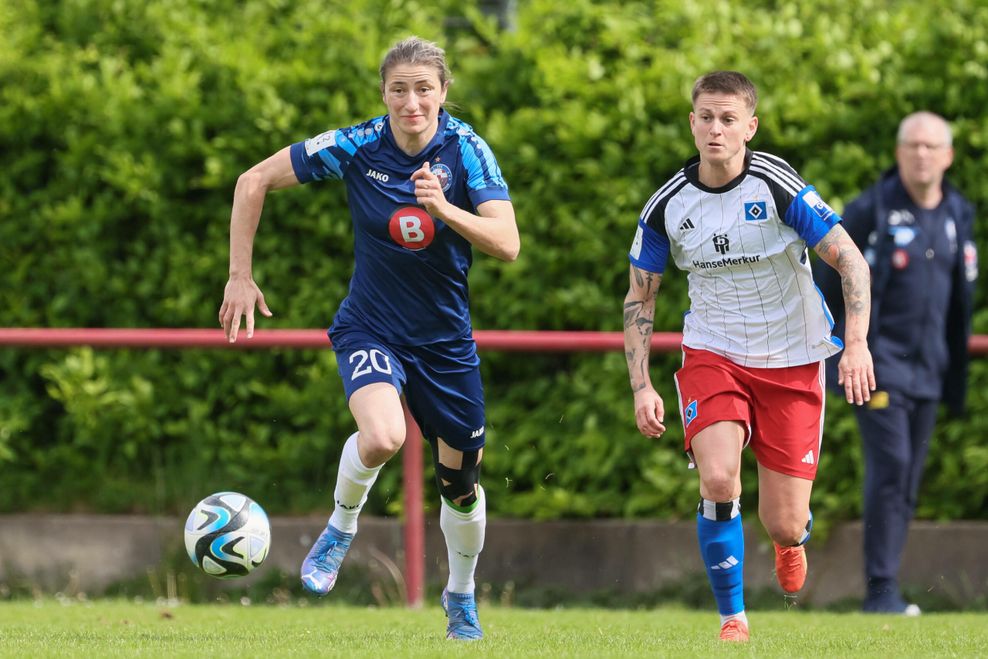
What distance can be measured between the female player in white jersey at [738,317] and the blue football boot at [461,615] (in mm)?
1045

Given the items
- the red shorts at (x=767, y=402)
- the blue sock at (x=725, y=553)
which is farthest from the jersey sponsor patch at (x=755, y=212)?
the blue sock at (x=725, y=553)

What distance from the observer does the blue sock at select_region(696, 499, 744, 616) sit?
686 cm

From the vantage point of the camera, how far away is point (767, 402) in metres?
6.95

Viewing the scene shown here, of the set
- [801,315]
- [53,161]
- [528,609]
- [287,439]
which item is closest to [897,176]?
[801,315]

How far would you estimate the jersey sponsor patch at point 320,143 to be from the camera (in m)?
6.95

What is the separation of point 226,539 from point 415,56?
2155 millimetres

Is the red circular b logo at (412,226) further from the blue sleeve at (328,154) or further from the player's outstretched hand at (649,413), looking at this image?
the player's outstretched hand at (649,413)

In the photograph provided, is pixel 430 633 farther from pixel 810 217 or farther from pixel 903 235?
pixel 903 235

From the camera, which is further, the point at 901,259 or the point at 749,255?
the point at 901,259

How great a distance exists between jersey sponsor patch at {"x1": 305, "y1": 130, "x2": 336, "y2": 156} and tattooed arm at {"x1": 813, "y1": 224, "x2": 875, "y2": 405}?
2.10 m

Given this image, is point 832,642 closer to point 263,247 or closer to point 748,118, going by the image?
point 748,118

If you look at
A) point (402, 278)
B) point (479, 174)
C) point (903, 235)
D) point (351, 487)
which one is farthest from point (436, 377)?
point (903, 235)

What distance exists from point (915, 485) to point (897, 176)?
172 centimetres

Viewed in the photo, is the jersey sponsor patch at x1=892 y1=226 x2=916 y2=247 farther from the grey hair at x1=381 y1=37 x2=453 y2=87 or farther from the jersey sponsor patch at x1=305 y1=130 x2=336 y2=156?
the jersey sponsor patch at x1=305 y1=130 x2=336 y2=156
